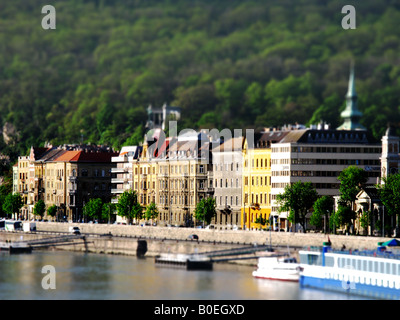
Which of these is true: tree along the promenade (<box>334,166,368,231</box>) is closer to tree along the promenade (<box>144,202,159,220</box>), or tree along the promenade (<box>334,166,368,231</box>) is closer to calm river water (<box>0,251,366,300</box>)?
calm river water (<box>0,251,366,300</box>)

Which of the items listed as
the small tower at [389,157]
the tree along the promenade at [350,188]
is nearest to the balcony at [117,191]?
the small tower at [389,157]

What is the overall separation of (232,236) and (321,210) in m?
9.08

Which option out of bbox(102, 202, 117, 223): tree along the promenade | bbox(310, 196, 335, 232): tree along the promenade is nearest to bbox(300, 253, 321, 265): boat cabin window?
bbox(310, 196, 335, 232): tree along the promenade

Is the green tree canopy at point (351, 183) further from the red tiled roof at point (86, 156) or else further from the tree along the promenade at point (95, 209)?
the red tiled roof at point (86, 156)

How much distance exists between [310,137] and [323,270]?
145ft

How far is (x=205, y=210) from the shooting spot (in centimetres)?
13475

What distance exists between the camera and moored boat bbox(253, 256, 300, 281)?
90.8 m

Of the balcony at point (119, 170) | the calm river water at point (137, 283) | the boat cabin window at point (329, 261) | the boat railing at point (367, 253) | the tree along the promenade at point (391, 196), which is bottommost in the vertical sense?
the calm river water at point (137, 283)

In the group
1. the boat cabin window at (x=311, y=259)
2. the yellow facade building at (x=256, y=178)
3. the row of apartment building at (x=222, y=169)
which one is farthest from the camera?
the yellow facade building at (x=256, y=178)

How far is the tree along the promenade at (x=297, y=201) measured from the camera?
4771 inches

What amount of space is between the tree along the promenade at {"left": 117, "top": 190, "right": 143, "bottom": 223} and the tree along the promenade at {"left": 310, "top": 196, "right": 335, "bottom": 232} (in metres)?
31.2

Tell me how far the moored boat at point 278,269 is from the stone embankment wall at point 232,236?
6517mm

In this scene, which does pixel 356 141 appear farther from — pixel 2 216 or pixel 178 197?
pixel 2 216

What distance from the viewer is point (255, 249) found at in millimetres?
101562
